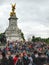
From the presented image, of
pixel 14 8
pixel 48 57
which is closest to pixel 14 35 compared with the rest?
pixel 14 8

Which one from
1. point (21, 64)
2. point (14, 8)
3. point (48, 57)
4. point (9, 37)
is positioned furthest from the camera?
point (14, 8)

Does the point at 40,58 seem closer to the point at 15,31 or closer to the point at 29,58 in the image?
the point at 29,58

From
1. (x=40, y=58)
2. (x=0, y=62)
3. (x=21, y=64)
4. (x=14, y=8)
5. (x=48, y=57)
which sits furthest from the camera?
(x=14, y=8)

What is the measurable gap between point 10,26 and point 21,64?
80.8m

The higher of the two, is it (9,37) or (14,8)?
(14,8)

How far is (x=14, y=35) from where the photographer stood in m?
96.3

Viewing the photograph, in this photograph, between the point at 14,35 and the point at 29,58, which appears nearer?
the point at 29,58

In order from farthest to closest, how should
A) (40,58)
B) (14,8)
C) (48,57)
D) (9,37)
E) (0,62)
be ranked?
(14,8), (9,37), (48,57), (40,58), (0,62)

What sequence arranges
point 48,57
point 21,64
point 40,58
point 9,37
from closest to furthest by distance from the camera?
1. point 21,64
2. point 40,58
3. point 48,57
4. point 9,37

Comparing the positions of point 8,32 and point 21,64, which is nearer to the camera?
point 21,64

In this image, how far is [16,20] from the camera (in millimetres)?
98312

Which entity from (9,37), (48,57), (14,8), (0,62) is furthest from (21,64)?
(14,8)

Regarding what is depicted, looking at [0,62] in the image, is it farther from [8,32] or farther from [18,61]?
[8,32]

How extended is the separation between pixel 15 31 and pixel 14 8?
7.60 m
